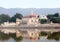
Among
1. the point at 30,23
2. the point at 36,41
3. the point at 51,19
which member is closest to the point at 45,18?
the point at 51,19

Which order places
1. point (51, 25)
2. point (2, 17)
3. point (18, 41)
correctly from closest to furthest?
point (18, 41) < point (51, 25) < point (2, 17)

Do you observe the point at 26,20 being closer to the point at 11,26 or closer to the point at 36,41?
the point at 11,26

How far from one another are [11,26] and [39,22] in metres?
3.92

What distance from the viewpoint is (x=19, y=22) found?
129ft

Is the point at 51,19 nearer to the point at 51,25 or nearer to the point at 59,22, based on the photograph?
the point at 59,22

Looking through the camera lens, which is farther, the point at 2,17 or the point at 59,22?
the point at 2,17

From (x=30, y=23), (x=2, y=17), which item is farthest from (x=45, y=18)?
(x=2, y=17)

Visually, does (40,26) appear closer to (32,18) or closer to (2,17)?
(32,18)

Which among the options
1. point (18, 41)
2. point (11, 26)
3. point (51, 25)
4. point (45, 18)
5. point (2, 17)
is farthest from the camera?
point (2, 17)

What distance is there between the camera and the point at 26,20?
38969 mm

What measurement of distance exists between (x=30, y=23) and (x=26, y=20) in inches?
43.2

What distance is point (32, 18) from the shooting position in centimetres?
3922

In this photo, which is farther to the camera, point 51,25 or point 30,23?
point 30,23

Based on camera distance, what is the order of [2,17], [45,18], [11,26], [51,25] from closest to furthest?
[51,25]
[11,26]
[45,18]
[2,17]
